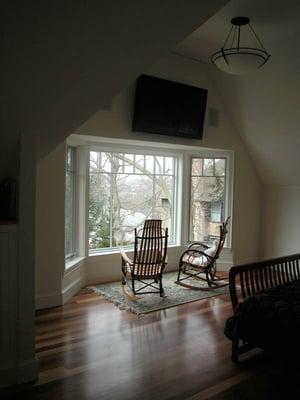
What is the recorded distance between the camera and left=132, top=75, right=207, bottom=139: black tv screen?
15.9 ft

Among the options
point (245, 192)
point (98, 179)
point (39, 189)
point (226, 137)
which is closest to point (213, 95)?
point (226, 137)

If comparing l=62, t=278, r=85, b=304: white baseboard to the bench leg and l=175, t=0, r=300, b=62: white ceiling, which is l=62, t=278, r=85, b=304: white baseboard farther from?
l=175, t=0, r=300, b=62: white ceiling

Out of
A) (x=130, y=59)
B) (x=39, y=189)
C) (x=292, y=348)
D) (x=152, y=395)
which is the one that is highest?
(x=130, y=59)

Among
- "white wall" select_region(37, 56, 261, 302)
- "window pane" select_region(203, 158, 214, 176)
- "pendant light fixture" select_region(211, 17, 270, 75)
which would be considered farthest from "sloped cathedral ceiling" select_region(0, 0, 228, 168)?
"window pane" select_region(203, 158, 214, 176)

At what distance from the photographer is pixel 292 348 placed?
2592 mm

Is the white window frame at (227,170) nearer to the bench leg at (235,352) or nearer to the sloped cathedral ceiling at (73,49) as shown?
the bench leg at (235,352)

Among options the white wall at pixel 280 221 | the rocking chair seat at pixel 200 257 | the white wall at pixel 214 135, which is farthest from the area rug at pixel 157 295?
the white wall at pixel 280 221

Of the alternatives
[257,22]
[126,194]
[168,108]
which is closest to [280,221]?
[126,194]

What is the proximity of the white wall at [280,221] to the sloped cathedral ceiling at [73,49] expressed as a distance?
Answer: 4.41 metres

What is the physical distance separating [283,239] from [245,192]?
3.60ft

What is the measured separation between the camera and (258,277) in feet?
11.8

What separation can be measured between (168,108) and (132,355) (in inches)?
133

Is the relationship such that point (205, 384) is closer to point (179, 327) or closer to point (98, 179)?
point (179, 327)

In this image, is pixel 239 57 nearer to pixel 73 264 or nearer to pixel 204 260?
pixel 204 260
